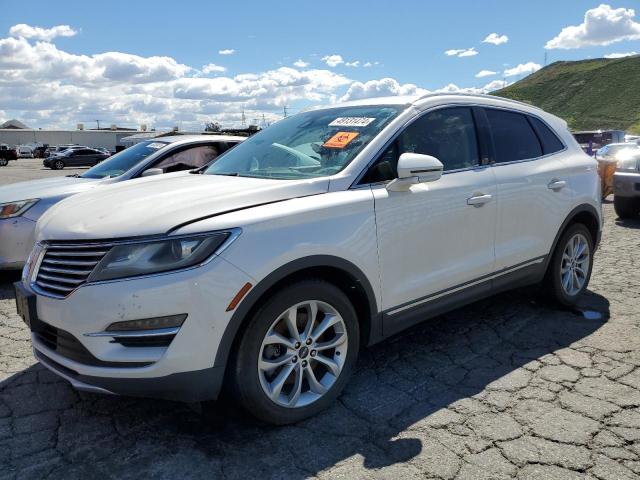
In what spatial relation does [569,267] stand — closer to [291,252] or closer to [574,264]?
[574,264]

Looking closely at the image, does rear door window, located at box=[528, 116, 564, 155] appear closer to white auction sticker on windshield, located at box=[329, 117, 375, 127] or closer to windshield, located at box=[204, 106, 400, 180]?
windshield, located at box=[204, 106, 400, 180]

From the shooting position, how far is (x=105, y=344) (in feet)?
7.89

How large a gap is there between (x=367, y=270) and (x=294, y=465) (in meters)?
1.06

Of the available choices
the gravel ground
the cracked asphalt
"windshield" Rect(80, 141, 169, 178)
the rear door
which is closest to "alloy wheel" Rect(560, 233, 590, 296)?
the rear door

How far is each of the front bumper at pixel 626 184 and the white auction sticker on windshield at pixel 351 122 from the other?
22.4ft

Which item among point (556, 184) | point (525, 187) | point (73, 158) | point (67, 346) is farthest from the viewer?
point (73, 158)

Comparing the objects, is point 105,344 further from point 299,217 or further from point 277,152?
point 277,152

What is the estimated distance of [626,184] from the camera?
865cm

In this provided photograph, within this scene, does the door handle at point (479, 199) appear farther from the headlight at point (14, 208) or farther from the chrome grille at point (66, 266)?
the headlight at point (14, 208)

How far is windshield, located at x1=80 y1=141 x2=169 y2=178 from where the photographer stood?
6.22 metres

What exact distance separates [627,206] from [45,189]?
8.58 m

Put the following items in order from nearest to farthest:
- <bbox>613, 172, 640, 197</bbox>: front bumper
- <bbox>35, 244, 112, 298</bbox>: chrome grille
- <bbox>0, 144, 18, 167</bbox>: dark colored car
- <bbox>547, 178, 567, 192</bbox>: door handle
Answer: <bbox>35, 244, 112, 298</bbox>: chrome grille, <bbox>547, 178, 567, 192</bbox>: door handle, <bbox>613, 172, 640, 197</bbox>: front bumper, <bbox>0, 144, 18, 167</bbox>: dark colored car

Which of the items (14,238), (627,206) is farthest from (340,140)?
(627,206)

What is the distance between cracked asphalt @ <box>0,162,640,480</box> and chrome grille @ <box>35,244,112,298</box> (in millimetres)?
807
